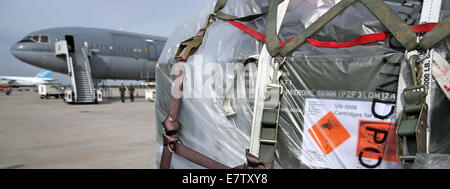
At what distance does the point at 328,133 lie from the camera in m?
1.38

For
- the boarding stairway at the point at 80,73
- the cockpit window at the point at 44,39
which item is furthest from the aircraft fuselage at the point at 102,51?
the boarding stairway at the point at 80,73

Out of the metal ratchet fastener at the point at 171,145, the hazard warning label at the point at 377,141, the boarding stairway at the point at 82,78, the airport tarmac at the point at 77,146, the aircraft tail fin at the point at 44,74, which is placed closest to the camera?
the hazard warning label at the point at 377,141

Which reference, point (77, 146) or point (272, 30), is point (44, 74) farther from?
point (272, 30)

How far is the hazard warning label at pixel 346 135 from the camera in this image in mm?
1255

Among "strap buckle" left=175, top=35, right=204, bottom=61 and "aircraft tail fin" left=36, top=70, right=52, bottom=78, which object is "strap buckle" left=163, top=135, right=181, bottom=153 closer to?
"strap buckle" left=175, top=35, right=204, bottom=61

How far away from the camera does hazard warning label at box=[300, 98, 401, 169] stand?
1.25 metres

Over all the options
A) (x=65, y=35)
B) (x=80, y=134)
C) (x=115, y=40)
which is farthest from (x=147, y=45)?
(x=80, y=134)

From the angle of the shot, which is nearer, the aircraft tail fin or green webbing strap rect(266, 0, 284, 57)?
green webbing strap rect(266, 0, 284, 57)

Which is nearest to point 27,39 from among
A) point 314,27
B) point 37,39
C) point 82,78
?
point 37,39

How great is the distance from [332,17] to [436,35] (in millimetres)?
441

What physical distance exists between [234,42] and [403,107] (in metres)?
0.99

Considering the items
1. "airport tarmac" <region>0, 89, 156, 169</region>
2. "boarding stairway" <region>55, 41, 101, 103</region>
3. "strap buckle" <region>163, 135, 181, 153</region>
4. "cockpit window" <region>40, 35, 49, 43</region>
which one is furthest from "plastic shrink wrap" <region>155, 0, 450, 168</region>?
"cockpit window" <region>40, 35, 49, 43</region>

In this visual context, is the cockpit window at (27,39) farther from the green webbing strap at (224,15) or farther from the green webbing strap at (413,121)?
the green webbing strap at (413,121)
